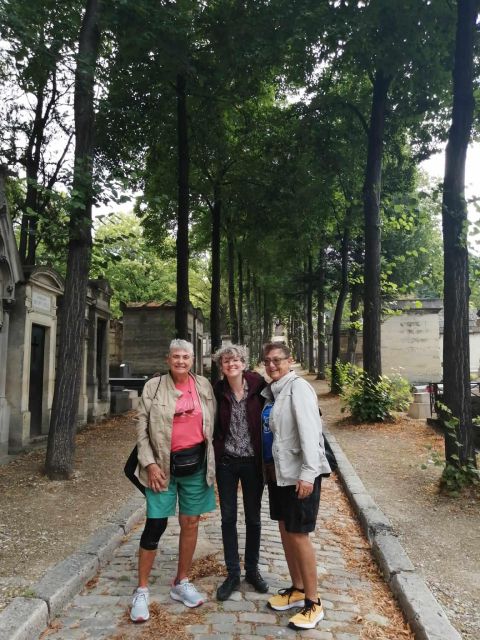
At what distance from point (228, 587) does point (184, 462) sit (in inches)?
41.0

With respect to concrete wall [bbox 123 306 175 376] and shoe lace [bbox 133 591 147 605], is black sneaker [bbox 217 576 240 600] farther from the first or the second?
concrete wall [bbox 123 306 175 376]

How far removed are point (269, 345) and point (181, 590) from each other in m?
1.90

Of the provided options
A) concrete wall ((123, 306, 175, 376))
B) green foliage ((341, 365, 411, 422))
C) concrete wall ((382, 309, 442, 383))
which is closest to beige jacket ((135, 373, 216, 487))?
green foliage ((341, 365, 411, 422))

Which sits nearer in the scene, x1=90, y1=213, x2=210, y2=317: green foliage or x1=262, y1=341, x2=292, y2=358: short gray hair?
x1=262, y1=341, x2=292, y2=358: short gray hair

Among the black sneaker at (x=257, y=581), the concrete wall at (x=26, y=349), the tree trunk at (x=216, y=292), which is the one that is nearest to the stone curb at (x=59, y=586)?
the black sneaker at (x=257, y=581)

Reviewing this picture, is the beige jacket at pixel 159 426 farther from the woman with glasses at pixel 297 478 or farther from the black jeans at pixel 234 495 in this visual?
the woman with glasses at pixel 297 478

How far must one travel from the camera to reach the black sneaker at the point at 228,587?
3.72m

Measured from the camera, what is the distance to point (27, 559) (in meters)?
4.35

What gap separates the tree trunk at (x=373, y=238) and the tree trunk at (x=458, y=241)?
5.76 metres

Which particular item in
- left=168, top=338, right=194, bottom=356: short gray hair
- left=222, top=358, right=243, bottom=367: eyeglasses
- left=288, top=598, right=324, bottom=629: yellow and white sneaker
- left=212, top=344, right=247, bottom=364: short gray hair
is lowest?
left=288, top=598, right=324, bottom=629: yellow and white sneaker

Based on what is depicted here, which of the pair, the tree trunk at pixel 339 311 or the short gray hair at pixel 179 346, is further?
the tree trunk at pixel 339 311

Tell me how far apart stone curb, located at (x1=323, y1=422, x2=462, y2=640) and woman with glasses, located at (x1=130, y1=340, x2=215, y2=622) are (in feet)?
4.90

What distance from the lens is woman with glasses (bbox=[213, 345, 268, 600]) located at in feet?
12.5

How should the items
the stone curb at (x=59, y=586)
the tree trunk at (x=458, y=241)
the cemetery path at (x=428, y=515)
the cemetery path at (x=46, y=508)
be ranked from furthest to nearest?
the tree trunk at (x=458, y=241), the cemetery path at (x=46, y=508), the cemetery path at (x=428, y=515), the stone curb at (x=59, y=586)
